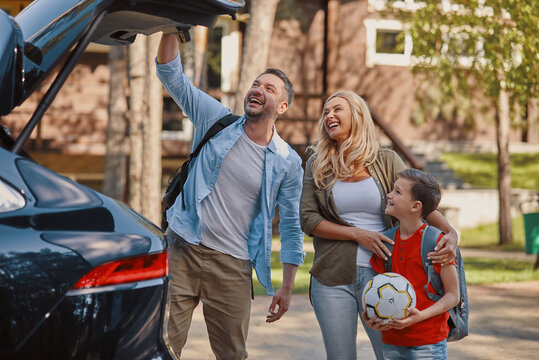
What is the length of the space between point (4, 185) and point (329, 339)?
218cm

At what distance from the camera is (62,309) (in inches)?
98.6

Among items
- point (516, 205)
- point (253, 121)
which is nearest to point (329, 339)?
point (253, 121)

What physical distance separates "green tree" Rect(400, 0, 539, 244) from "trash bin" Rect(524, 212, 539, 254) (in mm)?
2203

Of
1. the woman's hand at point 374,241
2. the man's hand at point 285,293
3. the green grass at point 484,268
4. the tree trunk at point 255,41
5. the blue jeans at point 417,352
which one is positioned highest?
the tree trunk at point 255,41

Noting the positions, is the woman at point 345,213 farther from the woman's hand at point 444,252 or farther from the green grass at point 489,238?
the green grass at point 489,238

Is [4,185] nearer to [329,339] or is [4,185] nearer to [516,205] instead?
[329,339]

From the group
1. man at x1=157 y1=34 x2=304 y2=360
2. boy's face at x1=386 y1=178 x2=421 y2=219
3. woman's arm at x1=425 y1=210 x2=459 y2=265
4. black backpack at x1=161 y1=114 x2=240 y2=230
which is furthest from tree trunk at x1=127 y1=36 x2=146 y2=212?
woman's arm at x1=425 y1=210 x2=459 y2=265

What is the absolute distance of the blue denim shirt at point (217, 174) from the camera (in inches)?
175

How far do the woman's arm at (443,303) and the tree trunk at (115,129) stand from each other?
13259 mm

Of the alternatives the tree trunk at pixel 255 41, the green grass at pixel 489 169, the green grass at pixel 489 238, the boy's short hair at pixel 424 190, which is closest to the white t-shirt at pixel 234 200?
the boy's short hair at pixel 424 190

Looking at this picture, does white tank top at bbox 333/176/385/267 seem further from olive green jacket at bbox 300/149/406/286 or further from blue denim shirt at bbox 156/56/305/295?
blue denim shirt at bbox 156/56/305/295

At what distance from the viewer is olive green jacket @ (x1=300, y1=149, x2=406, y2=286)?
4.21 m

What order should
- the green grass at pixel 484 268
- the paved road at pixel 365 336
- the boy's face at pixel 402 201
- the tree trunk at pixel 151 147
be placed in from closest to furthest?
the boy's face at pixel 402 201, the paved road at pixel 365 336, the green grass at pixel 484 268, the tree trunk at pixel 151 147

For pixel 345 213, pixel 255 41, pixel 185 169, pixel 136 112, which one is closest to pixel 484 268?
pixel 255 41
